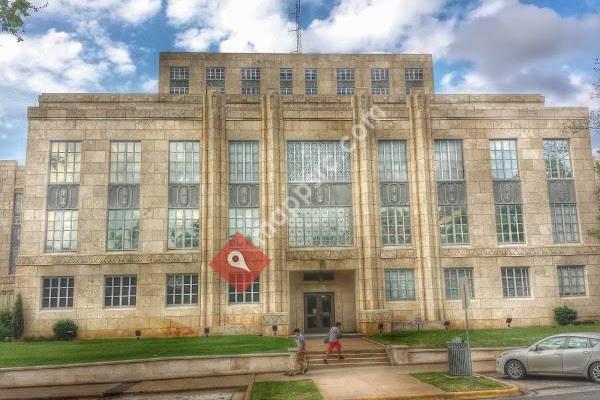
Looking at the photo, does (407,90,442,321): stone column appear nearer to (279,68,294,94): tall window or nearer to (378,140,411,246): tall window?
(378,140,411,246): tall window

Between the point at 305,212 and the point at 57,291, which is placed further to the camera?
the point at 305,212

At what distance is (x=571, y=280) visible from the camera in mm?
29047

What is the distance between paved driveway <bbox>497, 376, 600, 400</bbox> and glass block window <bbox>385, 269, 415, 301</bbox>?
11.7m

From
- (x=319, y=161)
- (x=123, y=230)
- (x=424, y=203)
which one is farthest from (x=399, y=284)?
(x=123, y=230)

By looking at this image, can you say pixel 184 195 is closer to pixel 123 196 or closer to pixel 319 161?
pixel 123 196

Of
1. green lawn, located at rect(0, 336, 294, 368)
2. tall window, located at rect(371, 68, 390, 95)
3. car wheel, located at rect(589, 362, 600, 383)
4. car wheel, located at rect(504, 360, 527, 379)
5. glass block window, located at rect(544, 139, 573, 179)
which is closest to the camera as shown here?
car wheel, located at rect(589, 362, 600, 383)

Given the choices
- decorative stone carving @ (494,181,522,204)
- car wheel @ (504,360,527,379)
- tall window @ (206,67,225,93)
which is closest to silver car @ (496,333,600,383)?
car wheel @ (504,360,527,379)

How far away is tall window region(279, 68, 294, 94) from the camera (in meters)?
55.1

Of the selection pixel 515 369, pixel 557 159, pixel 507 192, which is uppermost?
pixel 557 159

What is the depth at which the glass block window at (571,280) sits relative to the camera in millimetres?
28906

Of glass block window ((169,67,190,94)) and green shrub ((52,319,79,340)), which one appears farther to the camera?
glass block window ((169,67,190,94))

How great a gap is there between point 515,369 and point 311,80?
144 ft

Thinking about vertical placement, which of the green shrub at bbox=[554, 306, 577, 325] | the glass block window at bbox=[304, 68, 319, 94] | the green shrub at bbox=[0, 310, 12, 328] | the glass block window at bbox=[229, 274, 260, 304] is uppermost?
the glass block window at bbox=[304, 68, 319, 94]

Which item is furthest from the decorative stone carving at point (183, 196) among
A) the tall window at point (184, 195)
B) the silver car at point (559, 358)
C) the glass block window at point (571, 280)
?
the glass block window at point (571, 280)
